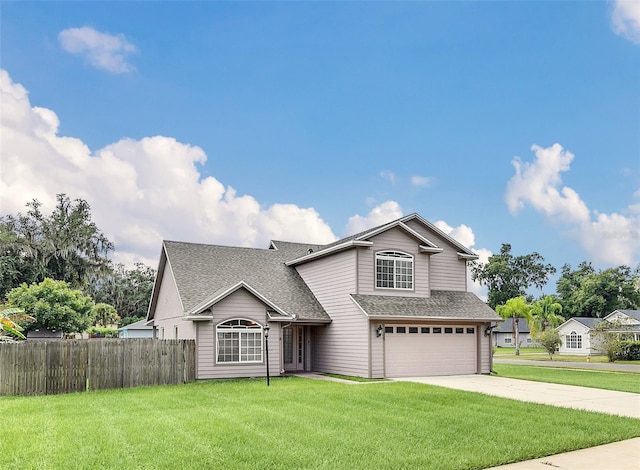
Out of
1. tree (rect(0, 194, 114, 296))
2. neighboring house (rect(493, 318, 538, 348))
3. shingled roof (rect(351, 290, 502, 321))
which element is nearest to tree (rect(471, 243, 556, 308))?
neighboring house (rect(493, 318, 538, 348))

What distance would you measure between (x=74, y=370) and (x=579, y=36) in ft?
66.3

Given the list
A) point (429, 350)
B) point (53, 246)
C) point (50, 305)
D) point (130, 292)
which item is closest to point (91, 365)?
point (429, 350)

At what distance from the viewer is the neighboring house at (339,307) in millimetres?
19906

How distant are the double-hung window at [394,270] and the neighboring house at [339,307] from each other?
0.04 meters

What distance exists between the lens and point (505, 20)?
61.5 feet

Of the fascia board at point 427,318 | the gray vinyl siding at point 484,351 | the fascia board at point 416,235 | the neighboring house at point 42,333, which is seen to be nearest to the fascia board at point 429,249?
the fascia board at point 416,235

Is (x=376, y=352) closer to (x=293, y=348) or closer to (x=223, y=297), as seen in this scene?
(x=293, y=348)

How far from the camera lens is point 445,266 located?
24203 millimetres

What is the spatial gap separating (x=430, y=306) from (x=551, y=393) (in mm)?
6679

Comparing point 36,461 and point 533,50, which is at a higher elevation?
point 533,50

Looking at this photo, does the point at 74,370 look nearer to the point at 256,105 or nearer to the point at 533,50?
the point at 256,105

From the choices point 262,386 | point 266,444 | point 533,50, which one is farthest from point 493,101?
point 266,444

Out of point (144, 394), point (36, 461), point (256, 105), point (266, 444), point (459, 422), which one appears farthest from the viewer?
point (256, 105)

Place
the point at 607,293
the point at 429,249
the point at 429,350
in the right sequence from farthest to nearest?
the point at 607,293 < the point at 429,249 < the point at 429,350
